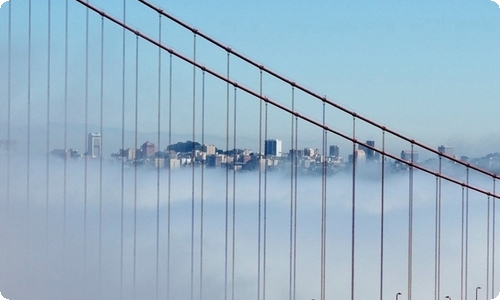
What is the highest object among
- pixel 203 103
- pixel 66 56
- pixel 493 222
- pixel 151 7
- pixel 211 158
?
pixel 151 7

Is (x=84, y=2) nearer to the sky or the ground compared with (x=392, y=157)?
nearer to the sky

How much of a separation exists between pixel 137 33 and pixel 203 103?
3.50 ft

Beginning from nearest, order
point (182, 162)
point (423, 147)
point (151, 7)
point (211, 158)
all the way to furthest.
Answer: point (423, 147) < point (151, 7) < point (211, 158) < point (182, 162)

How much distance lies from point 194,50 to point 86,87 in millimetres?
1284

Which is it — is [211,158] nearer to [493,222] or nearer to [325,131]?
[325,131]

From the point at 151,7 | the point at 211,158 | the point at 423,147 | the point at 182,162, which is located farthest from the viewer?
the point at 182,162

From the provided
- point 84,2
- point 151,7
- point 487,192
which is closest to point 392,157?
point 487,192

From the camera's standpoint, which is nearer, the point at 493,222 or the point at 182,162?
the point at 493,222

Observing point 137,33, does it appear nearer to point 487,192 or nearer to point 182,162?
point 182,162

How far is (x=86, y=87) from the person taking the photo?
25.1 feet

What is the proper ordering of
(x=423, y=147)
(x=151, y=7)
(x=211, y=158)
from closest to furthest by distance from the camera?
(x=423, y=147) < (x=151, y=7) < (x=211, y=158)

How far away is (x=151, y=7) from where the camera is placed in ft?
24.6

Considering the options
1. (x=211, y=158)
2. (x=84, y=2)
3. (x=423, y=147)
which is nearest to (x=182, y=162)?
(x=211, y=158)

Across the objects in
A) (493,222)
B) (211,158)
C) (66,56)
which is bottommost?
(493,222)
